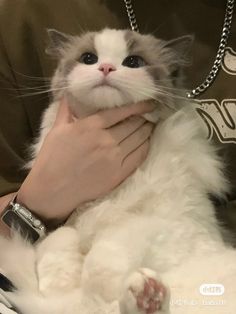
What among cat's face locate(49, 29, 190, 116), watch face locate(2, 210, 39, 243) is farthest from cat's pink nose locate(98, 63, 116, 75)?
watch face locate(2, 210, 39, 243)

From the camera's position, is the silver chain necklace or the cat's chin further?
the silver chain necklace

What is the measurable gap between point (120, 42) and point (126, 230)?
373 millimetres

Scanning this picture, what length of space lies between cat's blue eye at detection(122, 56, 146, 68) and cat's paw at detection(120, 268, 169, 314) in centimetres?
45

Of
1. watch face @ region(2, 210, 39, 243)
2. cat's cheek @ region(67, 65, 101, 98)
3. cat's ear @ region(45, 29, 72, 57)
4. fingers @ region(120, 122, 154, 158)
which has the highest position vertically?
cat's ear @ region(45, 29, 72, 57)

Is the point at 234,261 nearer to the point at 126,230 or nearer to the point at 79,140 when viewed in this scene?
the point at 126,230

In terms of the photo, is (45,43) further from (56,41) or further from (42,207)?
(42,207)

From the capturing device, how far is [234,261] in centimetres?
92

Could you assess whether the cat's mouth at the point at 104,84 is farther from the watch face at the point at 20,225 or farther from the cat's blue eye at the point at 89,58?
the watch face at the point at 20,225

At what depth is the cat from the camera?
86 centimetres

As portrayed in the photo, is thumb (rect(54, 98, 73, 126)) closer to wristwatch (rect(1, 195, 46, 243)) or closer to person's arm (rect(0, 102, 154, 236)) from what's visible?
person's arm (rect(0, 102, 154, 236))

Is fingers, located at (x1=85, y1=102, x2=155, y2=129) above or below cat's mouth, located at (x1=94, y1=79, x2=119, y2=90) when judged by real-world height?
below

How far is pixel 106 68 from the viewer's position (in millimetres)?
957

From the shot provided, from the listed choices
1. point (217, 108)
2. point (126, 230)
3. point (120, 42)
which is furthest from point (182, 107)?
point (126, 230)

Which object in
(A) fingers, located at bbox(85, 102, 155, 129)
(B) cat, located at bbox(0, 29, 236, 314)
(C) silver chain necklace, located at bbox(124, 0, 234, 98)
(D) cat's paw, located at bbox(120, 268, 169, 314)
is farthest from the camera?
(C) silver chain necklace, located at bbox(124, 0, 234, 98)
